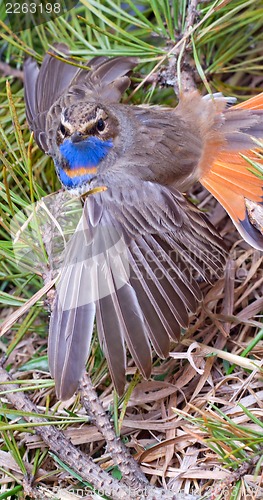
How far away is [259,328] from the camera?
2.27 metres

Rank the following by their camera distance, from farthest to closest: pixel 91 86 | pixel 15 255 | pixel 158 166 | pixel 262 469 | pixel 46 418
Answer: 1. pixel 91 86
2. pixel 158 166
3. pixel 15 255
4. pixel 46 418
5. pixel 262 469

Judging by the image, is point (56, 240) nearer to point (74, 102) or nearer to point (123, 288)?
point (123, 288)

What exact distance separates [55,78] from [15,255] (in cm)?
110

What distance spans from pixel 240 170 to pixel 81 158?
2.25ft

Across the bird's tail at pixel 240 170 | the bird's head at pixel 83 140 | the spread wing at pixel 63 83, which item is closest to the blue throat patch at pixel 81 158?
the bird's head at pixel 83 140

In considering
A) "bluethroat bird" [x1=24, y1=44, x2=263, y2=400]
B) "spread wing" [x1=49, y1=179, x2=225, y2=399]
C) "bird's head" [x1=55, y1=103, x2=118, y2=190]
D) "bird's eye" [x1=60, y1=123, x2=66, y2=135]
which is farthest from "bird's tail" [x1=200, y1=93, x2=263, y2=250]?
"bird's eye" [x1=60, y1=123, x2=66, y2=135]

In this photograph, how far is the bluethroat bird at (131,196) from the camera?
2.03m

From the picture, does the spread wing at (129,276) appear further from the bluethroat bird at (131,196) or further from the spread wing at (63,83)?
the spread wing at (63,83)

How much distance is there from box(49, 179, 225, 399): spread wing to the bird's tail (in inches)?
5.6

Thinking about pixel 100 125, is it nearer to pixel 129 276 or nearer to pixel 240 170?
pixel 240 170

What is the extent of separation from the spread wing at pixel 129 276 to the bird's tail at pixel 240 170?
142 millimetres

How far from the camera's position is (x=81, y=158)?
Answer: 2.76 metres

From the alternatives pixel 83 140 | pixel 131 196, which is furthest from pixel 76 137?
pixel 131 196

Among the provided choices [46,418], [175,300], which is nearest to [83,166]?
[175,300]
